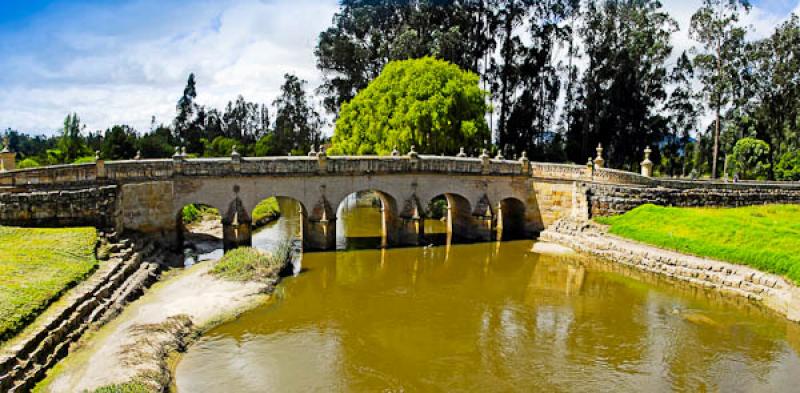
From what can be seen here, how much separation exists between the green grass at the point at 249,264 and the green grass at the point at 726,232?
734 inches

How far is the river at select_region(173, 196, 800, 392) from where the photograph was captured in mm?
17266

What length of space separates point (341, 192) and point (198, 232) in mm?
9946

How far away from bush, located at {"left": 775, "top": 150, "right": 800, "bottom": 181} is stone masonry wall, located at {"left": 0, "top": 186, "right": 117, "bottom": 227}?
4873cm

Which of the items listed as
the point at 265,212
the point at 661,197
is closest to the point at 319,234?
the point at 265,212

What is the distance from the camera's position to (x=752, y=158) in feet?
162

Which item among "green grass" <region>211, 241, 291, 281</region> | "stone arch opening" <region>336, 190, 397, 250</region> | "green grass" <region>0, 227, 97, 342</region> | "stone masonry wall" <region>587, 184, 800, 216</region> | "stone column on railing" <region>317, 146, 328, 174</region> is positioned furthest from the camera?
"stone arch opening" <region>336, 190, 397, 250</region>

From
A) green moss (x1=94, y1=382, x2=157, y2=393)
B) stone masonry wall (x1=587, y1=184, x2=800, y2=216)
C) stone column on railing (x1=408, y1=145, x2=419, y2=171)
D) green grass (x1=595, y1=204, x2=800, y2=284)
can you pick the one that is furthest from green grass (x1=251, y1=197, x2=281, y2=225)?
green moss (x1=94, y1=382, x2=157, y2=393)

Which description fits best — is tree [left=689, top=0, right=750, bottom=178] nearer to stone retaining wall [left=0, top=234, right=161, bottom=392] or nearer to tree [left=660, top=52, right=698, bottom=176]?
tree [left=660, top=52, right=698, bottom=176]

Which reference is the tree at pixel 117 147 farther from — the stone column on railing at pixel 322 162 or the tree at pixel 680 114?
the tree at pixel 680 114

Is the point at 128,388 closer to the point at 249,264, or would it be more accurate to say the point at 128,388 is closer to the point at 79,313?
the point at 79,313

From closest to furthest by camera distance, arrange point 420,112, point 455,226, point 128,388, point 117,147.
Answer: point 128,388
point 455,226
point 420,112
point 117,147

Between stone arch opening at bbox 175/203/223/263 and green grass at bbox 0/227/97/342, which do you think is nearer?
green grass at bbox 0/227/97/342

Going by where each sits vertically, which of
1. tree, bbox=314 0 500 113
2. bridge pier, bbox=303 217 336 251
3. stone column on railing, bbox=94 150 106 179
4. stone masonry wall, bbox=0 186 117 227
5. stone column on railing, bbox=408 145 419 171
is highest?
tree, bbox=314 0 500 113

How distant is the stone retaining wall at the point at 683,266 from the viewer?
23.8 meters
